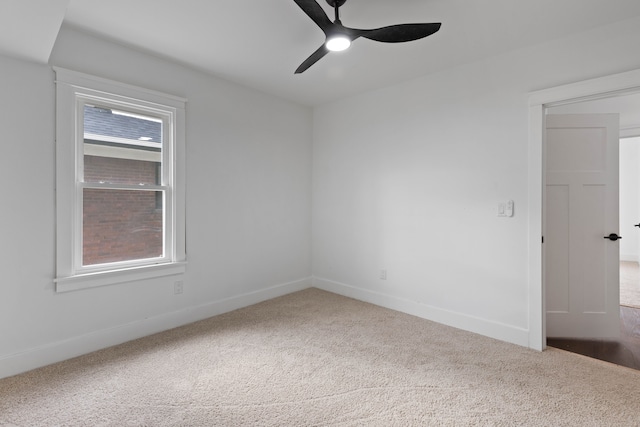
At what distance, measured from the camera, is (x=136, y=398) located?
197cm

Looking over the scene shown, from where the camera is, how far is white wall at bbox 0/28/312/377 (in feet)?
7.36

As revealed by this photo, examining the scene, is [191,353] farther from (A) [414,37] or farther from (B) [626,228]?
(B) [626,228]

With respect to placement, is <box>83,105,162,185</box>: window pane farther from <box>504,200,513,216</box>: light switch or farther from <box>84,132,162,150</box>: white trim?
<box>504,200,513,216</box>: light switch

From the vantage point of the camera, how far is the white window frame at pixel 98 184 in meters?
2.42

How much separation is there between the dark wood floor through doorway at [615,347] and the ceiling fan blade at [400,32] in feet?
9.32

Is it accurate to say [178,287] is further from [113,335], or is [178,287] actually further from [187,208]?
[187,208]

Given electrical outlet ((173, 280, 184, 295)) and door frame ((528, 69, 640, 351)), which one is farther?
electrical outlet ((173, 280, 184, 295))

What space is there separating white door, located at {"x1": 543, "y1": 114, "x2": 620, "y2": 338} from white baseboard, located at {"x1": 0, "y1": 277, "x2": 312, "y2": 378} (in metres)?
3.11

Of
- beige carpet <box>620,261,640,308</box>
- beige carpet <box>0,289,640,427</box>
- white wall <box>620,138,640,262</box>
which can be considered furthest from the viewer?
white wall <box>620,138,640,262</box>

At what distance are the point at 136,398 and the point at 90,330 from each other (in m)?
0.95

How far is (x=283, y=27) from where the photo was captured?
2391 millimetres

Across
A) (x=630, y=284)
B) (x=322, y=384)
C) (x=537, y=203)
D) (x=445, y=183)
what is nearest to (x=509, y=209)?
(x=537, y=203)

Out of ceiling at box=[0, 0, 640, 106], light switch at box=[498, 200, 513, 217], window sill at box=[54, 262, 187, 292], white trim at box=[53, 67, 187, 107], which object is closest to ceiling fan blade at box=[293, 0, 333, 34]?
ceiling at box=[0, 0, 640, 106]

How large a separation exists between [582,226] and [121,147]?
4263 mm
